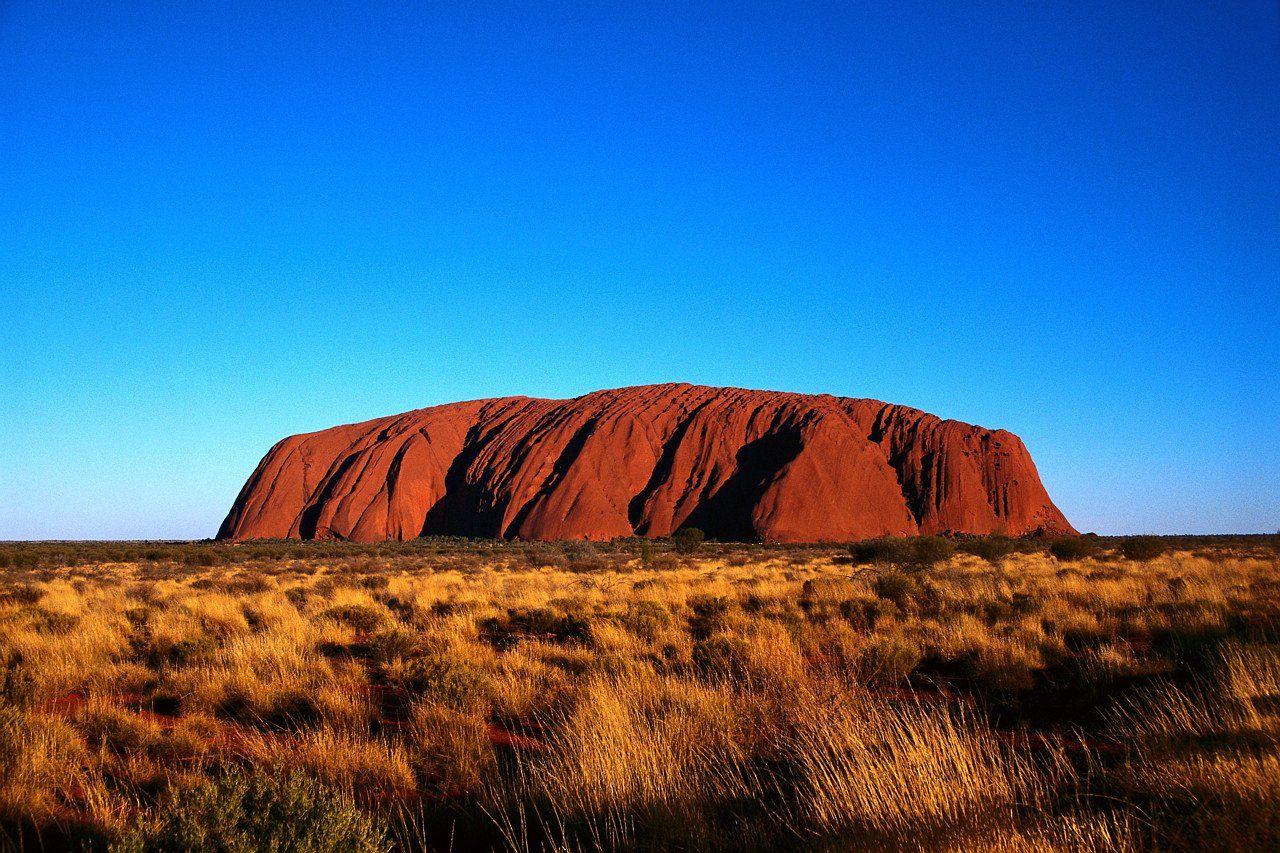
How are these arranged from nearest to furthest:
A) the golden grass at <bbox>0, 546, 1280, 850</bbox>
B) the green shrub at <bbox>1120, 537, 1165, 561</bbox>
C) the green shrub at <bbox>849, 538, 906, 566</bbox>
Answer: the golden grass at <bbox>0, 546, 1280, 850</bbox>
the green shrub at <bbox>849, 538, 906, 566</bbox>
the green shrub at <bbox>1120, 537, 1165, 561</bbox>

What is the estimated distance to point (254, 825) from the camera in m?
3.04

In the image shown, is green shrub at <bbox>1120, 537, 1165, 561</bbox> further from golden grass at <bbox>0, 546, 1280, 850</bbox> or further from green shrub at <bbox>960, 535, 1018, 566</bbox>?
golden grass at <bbox>0, 546, 1280, 850</bbox>

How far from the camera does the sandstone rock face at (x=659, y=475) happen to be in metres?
62.2

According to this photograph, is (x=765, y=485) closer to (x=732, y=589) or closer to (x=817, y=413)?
(x=817, y=413)

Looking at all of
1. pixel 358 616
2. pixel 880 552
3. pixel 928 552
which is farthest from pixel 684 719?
pixel 880 552

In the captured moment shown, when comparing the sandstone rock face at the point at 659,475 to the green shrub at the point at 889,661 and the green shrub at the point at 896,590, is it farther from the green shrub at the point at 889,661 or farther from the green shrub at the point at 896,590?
the green shrub at the point at 889,661

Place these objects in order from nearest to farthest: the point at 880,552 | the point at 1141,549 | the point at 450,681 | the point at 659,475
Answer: the point at 450,681 < the point at 880,552 < the point at 1141,549 < the point at 659,475

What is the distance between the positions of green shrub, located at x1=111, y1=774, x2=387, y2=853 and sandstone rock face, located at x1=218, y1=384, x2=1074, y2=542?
55620mm

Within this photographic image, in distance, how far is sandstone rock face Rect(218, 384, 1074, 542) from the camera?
62.2 m

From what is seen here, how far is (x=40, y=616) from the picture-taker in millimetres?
11227

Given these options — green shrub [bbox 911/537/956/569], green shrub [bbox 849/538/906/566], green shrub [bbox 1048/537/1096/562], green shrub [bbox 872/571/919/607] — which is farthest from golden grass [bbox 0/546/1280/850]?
green shrub [bbox 1048/537/1096/562]

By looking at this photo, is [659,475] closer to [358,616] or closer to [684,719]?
[358,616]

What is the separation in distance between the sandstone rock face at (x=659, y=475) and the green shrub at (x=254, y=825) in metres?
55.6

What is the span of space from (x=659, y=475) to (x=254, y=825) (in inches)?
2557
